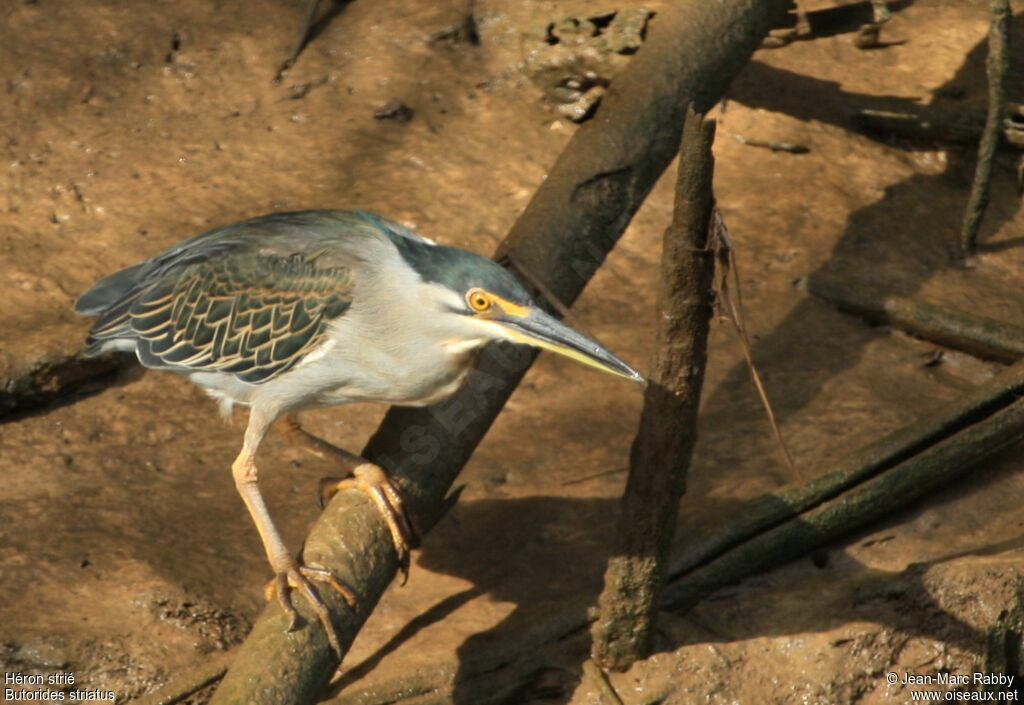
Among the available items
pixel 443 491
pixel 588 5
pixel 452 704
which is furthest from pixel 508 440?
pixel 588 5

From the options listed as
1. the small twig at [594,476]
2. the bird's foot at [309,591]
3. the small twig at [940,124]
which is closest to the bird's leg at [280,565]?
the bird's foot at [309,591]

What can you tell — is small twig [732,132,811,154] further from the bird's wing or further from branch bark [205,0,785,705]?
the bird's wing

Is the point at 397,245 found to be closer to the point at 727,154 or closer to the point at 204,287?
the point at 204,287

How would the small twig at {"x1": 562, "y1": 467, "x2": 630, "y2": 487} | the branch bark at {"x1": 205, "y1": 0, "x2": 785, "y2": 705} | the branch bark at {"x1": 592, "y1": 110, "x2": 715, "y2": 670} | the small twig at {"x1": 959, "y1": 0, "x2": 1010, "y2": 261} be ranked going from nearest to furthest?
the branch bark at {"x1": 592, "y1": 110, "x2": 715, "y2": 670}, the branch bark at {"x1": 205, "y1": 0, "x2": 785, "y2": 705}, the small twig at {"x1": 562, "y1": 467, "x2": 630, "y2": 487}, the small twig at {"x1": 959, "y1": 0, "x2": 1010, "y2": 261}

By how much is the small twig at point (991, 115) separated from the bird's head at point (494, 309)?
4.22 meters

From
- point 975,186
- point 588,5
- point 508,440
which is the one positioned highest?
point 588,5

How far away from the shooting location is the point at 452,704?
442cm

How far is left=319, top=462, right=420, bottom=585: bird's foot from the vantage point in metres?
4.27

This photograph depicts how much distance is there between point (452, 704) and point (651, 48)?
3.36m

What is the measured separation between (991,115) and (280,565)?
515cm

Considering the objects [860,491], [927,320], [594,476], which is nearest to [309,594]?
[594,476]

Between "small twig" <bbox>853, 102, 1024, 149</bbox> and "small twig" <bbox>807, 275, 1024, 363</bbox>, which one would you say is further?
"small twig" <bbox>853, 102, 1024, 149</bbox>

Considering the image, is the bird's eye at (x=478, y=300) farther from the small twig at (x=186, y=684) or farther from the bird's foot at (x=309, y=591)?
the small twig at (x=186, y=684)

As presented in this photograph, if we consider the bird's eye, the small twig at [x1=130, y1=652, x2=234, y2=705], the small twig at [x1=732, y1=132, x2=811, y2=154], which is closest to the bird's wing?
the bird's eye
